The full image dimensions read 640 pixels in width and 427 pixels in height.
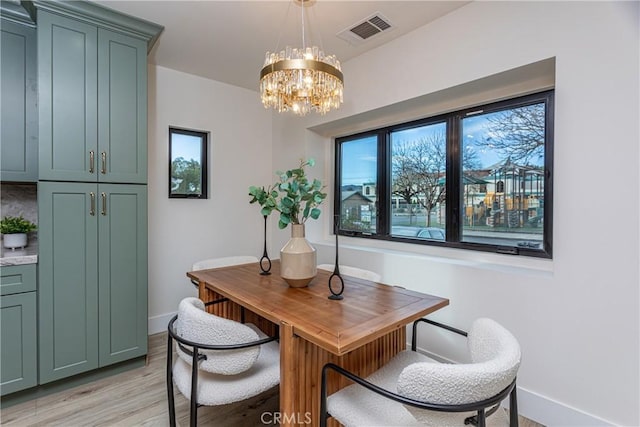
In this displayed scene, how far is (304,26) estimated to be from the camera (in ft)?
7.86

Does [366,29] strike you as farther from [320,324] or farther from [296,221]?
[320,324]

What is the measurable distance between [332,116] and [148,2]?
67.3 inches

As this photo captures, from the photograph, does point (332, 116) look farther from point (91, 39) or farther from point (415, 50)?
point (91, 39)

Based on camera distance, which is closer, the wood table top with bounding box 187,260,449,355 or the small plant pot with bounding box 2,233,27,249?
the wood table top with bounding box 187,260,449,355

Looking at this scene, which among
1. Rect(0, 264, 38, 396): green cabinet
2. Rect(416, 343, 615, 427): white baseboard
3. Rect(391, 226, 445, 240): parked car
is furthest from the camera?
Rect(391, 226, 445, 240): parked car

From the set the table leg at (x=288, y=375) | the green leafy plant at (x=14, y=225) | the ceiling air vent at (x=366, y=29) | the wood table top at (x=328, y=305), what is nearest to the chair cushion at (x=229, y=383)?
the table leg at (x=288, y=375)

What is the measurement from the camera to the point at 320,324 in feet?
3.99

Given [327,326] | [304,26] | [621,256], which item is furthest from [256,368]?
[304,26]

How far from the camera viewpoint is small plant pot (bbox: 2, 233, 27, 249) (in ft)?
7.14

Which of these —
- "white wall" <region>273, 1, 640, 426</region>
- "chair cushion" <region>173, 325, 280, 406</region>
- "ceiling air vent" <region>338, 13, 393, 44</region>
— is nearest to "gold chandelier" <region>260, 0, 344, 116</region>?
"ceiling air vent" <region>338, 13, 393, 44</region>

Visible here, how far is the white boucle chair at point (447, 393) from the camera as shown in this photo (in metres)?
0.90

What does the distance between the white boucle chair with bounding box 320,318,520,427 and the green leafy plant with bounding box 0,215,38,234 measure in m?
2.48

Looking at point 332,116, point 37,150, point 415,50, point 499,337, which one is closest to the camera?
point 499,337

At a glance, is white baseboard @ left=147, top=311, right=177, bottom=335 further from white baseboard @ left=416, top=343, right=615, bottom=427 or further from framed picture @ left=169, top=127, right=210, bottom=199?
white baseboard @ left=416, top=343, right=615, bottom=427
